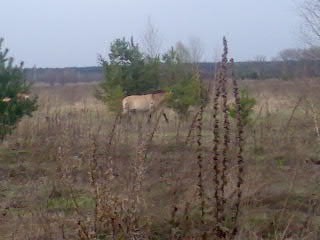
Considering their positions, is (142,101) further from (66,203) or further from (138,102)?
(66,203)

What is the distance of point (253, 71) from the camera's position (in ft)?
100

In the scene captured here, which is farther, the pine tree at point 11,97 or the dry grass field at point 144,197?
the pine tree at point 11,97

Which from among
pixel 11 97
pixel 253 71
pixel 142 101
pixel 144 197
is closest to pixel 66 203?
pixel 144 197

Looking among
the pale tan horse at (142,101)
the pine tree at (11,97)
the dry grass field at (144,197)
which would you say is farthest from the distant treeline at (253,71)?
the pale tan horse at (142,101)

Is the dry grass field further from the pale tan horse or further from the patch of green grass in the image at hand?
the pale tan horse

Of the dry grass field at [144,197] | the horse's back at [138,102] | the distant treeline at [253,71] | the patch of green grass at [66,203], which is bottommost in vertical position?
the patch of green grass at [66,203]

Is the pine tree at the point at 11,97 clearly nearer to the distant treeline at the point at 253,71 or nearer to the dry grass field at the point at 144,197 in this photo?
the distant treeline at the point at 253,71

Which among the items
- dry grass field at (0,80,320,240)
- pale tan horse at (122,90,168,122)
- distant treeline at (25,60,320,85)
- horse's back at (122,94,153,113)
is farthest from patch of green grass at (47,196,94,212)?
horse's back at (122,94,153,113)

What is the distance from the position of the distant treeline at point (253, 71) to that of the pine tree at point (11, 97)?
1.29 feet

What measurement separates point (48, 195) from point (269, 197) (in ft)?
8.56

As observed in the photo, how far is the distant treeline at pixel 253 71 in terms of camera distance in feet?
31.7

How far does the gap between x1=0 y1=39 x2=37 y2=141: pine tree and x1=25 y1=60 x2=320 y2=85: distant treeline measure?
15.5 inches

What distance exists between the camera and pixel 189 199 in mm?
3930

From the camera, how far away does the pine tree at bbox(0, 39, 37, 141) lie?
8.06 metres
